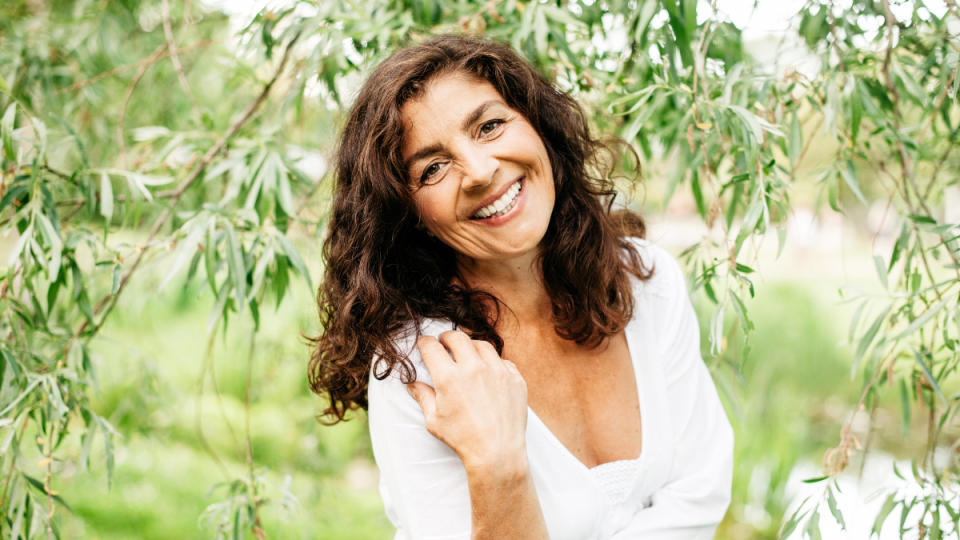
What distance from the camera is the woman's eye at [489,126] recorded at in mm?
1354

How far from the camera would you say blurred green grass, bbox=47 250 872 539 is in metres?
2.80

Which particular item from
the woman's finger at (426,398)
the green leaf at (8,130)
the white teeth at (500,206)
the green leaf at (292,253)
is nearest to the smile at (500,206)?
the white teeth at (500,206)

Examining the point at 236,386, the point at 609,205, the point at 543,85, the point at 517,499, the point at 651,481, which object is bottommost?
the point at 236,386

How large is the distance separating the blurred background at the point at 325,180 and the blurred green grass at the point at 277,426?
2 centimetres

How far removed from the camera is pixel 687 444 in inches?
59.7

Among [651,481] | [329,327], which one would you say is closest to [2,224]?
[329,327]

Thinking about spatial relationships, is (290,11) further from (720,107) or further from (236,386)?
(236,386)

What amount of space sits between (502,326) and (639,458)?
39 cm

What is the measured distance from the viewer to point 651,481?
4.84ft

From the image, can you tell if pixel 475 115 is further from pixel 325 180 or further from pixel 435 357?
pixel 325 180

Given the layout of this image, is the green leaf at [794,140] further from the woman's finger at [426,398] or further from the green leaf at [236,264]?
the green leaf at [236,264]

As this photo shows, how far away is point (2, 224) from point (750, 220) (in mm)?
1577

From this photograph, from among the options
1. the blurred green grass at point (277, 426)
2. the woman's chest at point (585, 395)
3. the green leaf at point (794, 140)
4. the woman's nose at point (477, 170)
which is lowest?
the blurred green grass at point (277, 426)

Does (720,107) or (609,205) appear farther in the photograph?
(609,205)
